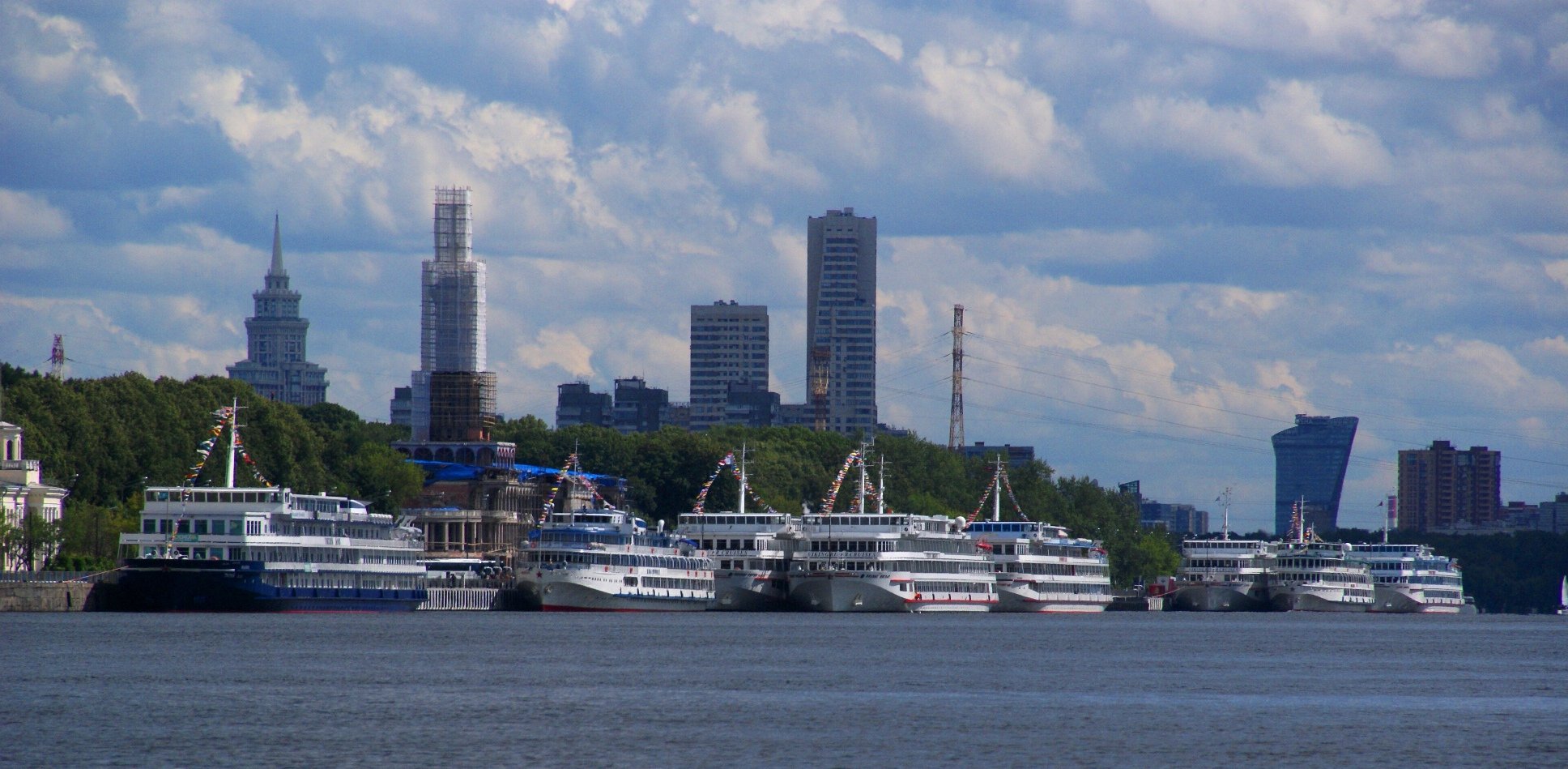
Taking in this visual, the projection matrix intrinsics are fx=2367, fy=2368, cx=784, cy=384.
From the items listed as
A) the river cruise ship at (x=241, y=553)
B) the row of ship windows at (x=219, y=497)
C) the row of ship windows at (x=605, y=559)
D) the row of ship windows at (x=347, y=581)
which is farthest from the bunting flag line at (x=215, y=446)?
the row of ship windows at (x=605, y=559)

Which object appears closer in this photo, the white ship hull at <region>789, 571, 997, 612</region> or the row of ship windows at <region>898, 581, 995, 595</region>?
the white ship hull at <region>789, 571, 997, 612</region>

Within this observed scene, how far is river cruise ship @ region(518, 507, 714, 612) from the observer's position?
6560 inches

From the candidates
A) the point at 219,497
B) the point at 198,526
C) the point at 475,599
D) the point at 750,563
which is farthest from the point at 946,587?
the point at 198,526

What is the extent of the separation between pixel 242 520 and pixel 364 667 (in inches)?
2016

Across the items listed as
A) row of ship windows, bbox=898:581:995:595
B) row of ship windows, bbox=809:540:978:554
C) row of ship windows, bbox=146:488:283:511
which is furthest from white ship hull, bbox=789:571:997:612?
row of ship windows, bbox=146:488:283:511

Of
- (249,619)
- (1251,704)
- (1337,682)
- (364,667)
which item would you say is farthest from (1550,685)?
(249,619)

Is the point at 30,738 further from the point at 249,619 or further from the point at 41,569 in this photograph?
the point at 41,569

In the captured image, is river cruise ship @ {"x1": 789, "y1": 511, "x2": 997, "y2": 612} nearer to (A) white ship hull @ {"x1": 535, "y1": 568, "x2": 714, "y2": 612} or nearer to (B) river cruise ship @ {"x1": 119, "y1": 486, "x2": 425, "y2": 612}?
(A) white ship hull @ {"x1": 535, "y1": 568, "x2": 714, "y2": 612}

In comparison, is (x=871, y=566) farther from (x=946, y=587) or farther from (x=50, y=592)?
(x=50, y=592)

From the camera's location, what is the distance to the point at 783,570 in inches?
7362

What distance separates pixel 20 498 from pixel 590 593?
39.2 m

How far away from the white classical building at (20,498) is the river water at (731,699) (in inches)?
Result: 678

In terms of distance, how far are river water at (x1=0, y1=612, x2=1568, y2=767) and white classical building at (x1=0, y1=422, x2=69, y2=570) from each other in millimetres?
17223

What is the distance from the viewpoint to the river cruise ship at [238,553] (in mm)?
143750
